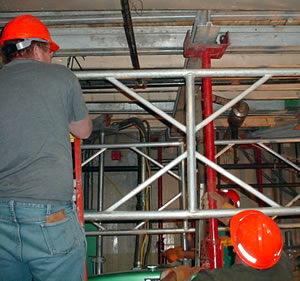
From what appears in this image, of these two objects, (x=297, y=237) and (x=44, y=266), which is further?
(x=297, y=237)

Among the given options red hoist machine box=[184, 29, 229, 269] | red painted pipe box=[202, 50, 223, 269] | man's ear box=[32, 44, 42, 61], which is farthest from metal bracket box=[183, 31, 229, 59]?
man's ear box=[32, 44, 42, 61]

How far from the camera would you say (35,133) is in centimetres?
171

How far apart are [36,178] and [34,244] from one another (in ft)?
1.08

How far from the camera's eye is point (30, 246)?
5.36 ft

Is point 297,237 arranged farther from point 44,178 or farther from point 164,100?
point 44,178

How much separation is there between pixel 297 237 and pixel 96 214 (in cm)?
753

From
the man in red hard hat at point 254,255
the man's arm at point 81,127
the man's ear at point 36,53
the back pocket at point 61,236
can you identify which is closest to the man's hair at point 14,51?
the man's ear at point 36,53

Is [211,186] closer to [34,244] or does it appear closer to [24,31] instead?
[34,244]

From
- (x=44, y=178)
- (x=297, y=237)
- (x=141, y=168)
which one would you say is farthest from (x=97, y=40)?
(x=297, y=237)

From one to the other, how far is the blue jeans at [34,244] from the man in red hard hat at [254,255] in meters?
1.07

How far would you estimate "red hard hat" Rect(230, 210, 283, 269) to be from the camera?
2359 millimetres

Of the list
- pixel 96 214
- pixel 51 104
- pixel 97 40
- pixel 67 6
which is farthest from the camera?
pixel 97 40

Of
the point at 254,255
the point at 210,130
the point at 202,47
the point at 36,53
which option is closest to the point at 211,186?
the point at 210,130

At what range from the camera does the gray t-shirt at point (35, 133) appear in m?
1.67
